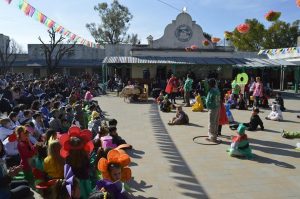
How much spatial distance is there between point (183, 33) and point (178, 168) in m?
19.6

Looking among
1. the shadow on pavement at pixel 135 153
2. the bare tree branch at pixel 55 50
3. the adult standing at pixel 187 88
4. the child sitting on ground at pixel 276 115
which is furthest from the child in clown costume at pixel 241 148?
the bare tree branch at pixel 55 50

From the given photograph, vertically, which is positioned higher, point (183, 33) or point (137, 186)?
point (183, 33)

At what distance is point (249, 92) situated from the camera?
17.2 metres

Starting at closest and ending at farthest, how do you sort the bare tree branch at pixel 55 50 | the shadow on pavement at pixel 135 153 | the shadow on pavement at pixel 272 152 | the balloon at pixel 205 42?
the shadow on pavement at pixel 272 152 < the shadow on pavement at pixel 135 153 < the balloon at pixel 205 42 < the bare tree branch at pixel 55 50

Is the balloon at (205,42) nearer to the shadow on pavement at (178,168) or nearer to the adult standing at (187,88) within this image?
the adult standing at (187,88)

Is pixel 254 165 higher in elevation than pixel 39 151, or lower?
lower

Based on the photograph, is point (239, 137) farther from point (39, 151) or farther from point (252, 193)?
point (39, 151)

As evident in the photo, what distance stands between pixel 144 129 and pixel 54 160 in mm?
5958

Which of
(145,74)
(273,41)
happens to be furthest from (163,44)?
(273,41)

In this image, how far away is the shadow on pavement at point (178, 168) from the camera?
5531 millimetres

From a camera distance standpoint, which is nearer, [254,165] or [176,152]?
[254,165]

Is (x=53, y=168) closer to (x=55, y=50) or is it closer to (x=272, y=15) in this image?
(x=272, y=15)

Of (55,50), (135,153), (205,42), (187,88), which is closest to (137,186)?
(135,153)

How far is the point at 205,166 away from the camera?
22.4 feet
